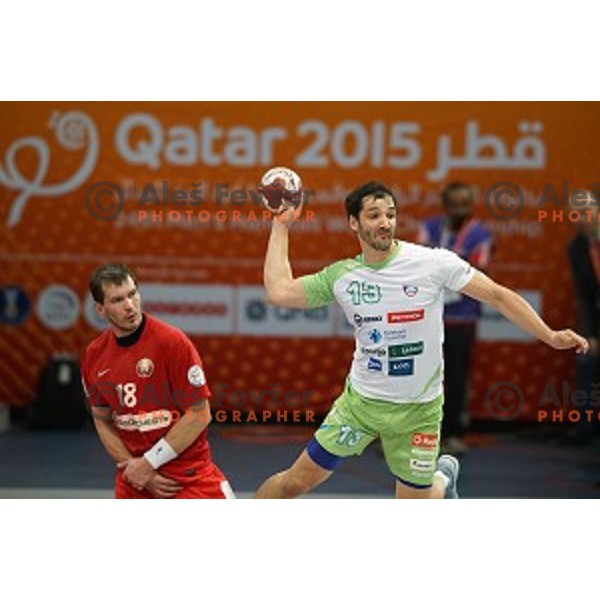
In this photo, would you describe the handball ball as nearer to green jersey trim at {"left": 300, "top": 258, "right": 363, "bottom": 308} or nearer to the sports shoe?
green jersey trim at {"left": 300, "top": 258, "right": 363, "bottom": 308}

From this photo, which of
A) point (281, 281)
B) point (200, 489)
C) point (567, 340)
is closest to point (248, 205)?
point (281, 281)

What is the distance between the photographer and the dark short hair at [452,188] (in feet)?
27.5

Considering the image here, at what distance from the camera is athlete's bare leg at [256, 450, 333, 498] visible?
6.98 m

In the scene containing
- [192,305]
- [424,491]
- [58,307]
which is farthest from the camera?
[58,307]

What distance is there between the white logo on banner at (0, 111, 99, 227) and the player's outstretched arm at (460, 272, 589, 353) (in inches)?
99.1

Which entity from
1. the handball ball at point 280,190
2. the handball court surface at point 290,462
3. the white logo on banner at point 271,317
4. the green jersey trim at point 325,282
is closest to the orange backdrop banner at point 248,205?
the white logo on banner at point 271,317

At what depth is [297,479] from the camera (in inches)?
276

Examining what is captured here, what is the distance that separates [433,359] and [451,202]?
166 cm

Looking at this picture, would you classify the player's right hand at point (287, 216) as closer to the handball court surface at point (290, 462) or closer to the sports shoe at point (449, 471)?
the handball court surface at point (290, 462)

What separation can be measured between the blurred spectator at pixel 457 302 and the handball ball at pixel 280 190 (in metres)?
1.10

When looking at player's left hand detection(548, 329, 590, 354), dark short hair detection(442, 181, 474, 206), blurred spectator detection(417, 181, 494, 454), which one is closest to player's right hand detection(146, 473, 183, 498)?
player's left hand detection(548, 329, 590, 354)

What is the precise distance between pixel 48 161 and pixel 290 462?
2.29 meters

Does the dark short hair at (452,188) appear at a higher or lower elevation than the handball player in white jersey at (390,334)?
higher

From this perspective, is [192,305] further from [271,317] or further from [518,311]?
[518,311]
